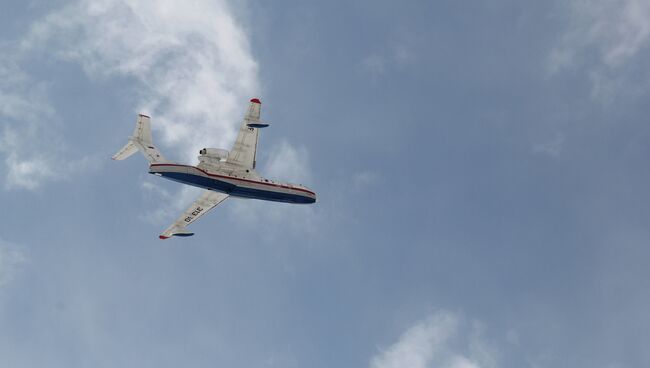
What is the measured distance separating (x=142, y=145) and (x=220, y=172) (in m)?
19.0

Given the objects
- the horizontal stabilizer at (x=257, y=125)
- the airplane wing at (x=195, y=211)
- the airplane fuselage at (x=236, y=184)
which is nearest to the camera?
the airplane fuselage at (x=236, y=184)

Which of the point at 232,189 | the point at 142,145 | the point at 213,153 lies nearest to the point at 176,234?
the point at 232,189

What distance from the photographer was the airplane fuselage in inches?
4712

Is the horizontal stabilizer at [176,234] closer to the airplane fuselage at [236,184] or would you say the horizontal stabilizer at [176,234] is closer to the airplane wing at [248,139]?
the airplane fuselage at [236,184]

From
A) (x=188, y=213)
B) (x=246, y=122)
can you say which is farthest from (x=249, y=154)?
(x=188, y=213)

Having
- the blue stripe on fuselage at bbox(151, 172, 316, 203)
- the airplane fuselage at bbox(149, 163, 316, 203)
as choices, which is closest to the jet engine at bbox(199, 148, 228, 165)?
the airplane fuselage at bbox(149, 163, 316, 203)

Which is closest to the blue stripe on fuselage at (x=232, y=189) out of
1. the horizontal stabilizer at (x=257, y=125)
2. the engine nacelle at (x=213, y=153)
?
the engine nacelle at (x=213, y=153)

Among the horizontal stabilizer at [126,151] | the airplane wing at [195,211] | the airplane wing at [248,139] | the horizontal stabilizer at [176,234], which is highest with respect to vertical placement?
the airplane wing at [248,139]

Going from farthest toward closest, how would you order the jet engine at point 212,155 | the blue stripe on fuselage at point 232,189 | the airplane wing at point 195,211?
Answer: the jet engine at point 212,155 < the airplane wing at point 195,211 < the blue stripe on fuselage at point 232,189

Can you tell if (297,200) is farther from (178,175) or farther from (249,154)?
(178,175)

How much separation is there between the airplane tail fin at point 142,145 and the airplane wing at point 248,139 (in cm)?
1582

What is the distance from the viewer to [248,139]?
134375 mm

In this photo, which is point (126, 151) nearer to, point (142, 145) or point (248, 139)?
point (142, 145)

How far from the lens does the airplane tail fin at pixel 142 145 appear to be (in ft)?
417
